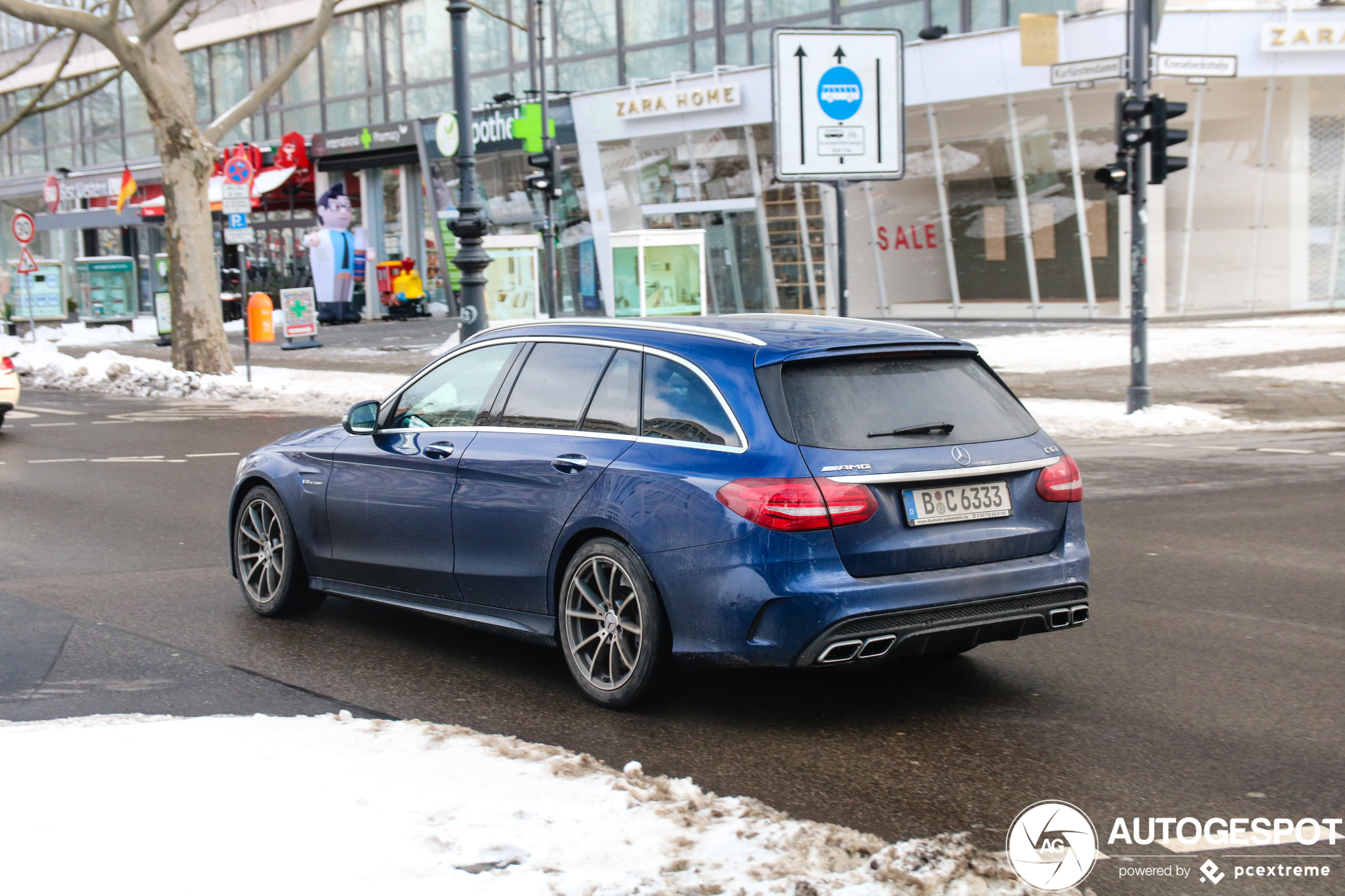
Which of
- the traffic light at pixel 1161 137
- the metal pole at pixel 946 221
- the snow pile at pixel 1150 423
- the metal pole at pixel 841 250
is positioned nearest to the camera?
the metal pole at pixel 841 250

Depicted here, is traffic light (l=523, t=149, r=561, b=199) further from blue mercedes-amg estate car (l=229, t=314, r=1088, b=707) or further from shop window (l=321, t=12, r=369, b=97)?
blue mercedes-amg estate car (l=229, t=314, r=1088, b=707)

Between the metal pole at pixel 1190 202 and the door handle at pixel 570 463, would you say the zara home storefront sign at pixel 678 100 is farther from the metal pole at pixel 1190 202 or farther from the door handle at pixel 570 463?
the door handle at pixel 570 463

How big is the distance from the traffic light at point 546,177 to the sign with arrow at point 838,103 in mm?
15571

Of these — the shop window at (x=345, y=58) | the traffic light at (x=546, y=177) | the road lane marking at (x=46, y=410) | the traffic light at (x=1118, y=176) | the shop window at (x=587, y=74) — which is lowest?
the road lane marking at (x=46, y=410)

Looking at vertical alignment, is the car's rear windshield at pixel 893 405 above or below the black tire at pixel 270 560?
above

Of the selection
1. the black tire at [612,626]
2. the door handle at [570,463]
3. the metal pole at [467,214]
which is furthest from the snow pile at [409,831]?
the metal pole at [467,214]

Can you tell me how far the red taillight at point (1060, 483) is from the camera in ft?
17.6

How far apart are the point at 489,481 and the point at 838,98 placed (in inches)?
347

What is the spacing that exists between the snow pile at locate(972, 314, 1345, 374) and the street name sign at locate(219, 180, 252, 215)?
12.6m

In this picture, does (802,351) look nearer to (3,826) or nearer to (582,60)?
(3,826)

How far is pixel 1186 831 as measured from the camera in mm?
4059

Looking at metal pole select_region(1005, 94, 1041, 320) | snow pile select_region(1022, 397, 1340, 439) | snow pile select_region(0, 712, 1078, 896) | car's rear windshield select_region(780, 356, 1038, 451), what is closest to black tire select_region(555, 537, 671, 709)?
snow pile select_region(0, 712, 1078, 896)

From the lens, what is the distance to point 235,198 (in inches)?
950

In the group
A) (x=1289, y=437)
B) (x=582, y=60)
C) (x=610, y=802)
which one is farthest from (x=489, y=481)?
(x=582, y=60)
